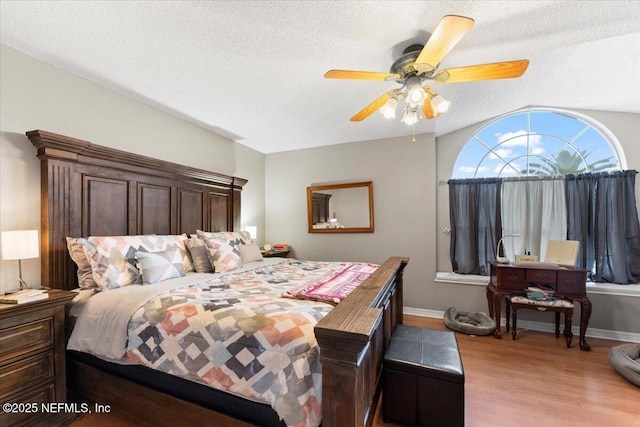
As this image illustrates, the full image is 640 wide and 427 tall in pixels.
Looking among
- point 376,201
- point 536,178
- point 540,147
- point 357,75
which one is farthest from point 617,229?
point 357,75

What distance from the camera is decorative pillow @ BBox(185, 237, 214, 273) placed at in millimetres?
2637

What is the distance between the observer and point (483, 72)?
169cm

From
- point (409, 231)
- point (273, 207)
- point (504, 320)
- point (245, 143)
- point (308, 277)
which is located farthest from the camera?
point (273, 207)

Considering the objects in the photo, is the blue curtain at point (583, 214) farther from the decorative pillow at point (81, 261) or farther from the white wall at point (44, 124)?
the decorative pillow at point (81, 261)

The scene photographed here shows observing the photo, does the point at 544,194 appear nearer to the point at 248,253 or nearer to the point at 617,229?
the point at 617,229

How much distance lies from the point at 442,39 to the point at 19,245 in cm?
281

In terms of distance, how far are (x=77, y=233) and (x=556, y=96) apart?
500cm

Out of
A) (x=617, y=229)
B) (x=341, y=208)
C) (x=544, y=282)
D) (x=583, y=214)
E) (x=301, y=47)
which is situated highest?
(x=301, y=47)

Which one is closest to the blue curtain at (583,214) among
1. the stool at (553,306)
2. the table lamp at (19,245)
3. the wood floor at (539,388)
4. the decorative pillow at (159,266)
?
the stool at (553,306)

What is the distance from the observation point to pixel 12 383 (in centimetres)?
156

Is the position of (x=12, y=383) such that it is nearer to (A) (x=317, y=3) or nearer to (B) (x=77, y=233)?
(B) (x=77, y=233)

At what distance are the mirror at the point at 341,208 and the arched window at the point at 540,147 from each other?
1.48 m

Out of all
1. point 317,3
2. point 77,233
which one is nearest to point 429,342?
point 317,3

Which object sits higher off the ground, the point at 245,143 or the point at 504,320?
the point at 245,143
